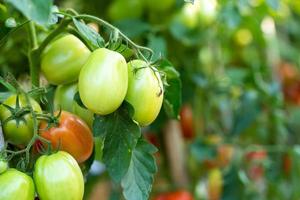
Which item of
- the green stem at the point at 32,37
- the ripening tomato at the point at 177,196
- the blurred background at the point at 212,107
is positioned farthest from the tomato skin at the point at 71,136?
the ripening tomato at the point at 177,196

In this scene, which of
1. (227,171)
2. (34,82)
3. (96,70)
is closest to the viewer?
(96,70)

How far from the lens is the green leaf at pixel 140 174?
65 centimetres

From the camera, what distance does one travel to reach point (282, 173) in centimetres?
134

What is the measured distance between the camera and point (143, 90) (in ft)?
1.95

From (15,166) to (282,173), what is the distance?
2.76 feet

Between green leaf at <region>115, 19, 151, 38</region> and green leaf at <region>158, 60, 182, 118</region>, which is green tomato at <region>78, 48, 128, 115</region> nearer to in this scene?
green leaf at <region>158, 60, 182, 118</region>

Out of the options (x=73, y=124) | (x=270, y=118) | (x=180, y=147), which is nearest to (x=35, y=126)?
(x=73, y=124)

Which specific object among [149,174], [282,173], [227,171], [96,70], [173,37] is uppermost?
[96,70]

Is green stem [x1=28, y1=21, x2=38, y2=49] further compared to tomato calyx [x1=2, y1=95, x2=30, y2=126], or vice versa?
green stem [x1=28, y1=21, x2=38, y2=49]

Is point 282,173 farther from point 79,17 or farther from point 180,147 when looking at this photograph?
point 79,17

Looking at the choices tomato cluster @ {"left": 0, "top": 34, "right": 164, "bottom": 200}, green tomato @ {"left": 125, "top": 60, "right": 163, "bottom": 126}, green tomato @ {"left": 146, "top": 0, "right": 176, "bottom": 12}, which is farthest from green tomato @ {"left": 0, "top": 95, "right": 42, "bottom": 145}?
green tomato @ {"left": 146, "top": 0, "right": 176, "bottom": 12}

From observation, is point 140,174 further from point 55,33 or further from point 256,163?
point 256,163

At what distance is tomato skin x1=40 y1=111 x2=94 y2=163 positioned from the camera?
632mm

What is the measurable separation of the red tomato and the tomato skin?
2.30 feet
